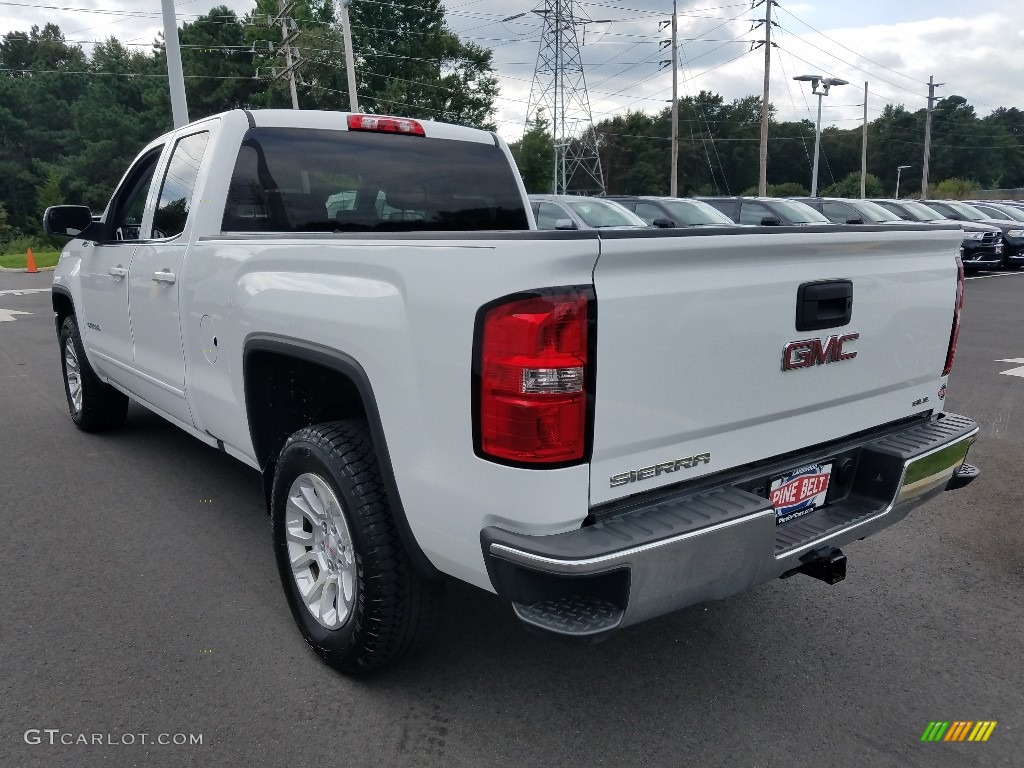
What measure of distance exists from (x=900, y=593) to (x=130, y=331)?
4.15 meters

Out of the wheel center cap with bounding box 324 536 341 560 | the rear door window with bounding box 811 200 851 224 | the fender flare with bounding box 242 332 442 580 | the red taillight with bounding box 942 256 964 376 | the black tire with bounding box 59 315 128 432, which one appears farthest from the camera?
the rear door window with bounding box 811 200 851 224

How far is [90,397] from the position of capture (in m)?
5.87

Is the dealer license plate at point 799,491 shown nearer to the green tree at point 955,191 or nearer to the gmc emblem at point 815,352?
the gmc emblem at point 815,352

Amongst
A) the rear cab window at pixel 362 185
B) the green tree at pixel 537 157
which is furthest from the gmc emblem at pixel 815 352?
the green tree at pixel 537 157

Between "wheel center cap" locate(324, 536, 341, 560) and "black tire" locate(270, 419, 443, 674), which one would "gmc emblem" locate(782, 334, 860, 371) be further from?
"wheel center cap" locate(324, 536, 341, 560)

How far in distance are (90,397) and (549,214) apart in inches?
361

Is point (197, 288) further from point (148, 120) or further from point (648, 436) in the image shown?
point (148, 120)

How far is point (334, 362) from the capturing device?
2646 millimetres

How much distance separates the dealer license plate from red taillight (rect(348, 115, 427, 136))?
2.61 m

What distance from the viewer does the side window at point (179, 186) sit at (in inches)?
156

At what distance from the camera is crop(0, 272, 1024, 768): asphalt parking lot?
2.53 metres

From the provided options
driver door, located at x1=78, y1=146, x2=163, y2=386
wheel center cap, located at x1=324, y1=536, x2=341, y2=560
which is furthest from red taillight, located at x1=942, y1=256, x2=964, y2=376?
driver door, located at x1=78, y1=146, x2=163, y2=386

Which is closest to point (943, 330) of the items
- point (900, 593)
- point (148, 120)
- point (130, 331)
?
point (900, 593)

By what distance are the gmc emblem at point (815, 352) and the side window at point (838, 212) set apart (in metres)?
16.9
